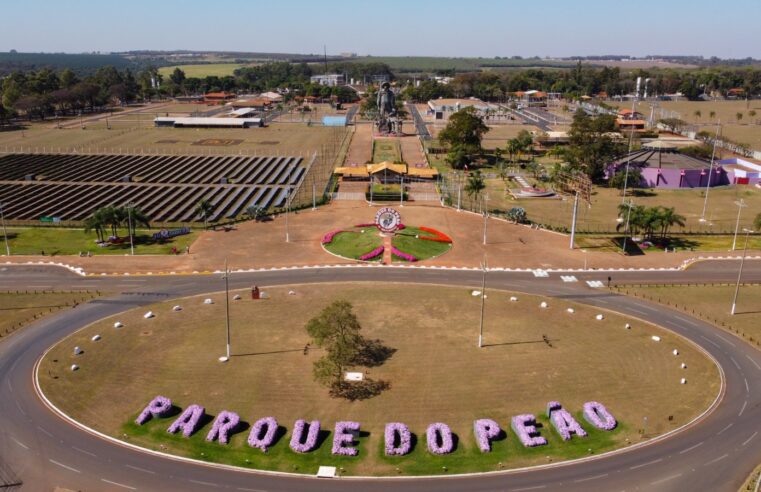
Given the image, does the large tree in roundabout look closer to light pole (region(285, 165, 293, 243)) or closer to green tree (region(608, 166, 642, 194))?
green tree (region(608, 166, 642, 194))

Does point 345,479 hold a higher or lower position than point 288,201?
lower

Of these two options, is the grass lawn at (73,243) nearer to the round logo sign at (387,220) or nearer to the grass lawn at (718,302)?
the round logo sign at (387,220)

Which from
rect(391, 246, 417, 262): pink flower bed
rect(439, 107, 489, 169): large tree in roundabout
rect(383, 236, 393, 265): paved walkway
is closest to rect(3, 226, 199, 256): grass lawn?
rect(383, 236, 393, 265): paved walkway

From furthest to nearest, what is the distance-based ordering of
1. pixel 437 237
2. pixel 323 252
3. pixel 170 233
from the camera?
pixel 170 233 < pixel 437 237 < pixel 323 252

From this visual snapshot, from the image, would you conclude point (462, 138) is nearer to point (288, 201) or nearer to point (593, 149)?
point (593, 149)

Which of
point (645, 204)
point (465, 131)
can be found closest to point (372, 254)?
point (645, 204)

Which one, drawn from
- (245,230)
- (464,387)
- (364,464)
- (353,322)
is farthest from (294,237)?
(364,464)

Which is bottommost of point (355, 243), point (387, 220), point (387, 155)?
point (355, 243)

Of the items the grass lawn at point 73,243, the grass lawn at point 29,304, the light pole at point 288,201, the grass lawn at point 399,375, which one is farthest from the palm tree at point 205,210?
the grass lawn at point 399,375
